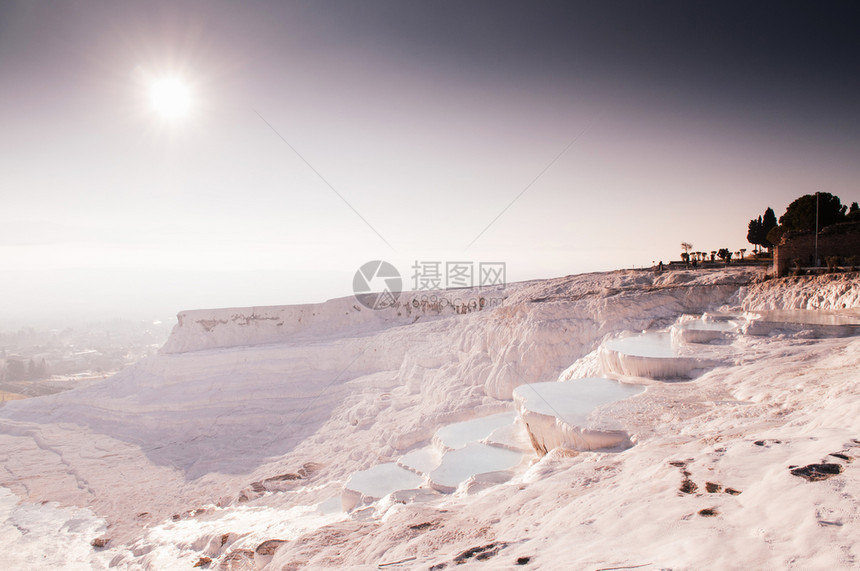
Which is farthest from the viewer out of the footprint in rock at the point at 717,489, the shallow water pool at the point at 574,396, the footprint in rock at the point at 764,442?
the shallow water pool at the point at 574,396

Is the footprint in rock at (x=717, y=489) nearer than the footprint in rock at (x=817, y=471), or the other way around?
the footprint in rock at (x=817, y=471)

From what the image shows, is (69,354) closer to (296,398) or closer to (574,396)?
(296,398)

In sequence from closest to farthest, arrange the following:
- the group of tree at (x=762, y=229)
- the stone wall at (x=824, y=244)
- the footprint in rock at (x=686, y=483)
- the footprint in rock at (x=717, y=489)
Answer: the footprint in rock at (x=717, y=489)
the footprint in rock at (x=686, y=483)
the stone wall at (x=824, y=244)
the group of tree at (x=762, y=229)

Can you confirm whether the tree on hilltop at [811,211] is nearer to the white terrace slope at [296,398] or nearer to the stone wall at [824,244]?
the stone wall at [824,244]

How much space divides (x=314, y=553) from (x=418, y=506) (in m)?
1.14

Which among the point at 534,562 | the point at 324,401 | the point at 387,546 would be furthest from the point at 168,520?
the point at 534,562

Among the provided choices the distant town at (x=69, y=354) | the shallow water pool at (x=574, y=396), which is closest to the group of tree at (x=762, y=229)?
the shallow water pool at (x=574, y=396)

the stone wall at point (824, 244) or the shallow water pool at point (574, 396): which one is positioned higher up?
the stone wall at point (824, 244)

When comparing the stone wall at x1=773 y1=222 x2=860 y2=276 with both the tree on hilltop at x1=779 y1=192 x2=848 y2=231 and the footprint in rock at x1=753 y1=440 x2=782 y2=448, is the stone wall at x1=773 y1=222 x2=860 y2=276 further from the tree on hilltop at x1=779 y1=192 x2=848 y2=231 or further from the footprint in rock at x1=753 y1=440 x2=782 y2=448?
the footprint in rock at x1=753 y1=440 x2=782 y2=448

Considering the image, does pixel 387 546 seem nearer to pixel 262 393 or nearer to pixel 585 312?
pixel 585 312

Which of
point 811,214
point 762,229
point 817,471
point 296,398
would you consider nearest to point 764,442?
point 817,471

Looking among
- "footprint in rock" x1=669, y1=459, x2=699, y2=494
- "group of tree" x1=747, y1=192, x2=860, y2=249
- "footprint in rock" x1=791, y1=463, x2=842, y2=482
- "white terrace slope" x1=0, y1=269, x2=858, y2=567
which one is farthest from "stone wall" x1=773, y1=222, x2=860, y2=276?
"footprint in rock" x1=791, y1=463, x2=842, y2=482

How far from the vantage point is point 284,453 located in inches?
491


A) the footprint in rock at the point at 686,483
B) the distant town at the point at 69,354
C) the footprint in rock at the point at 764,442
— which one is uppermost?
the footprint in rock at the point at 764,442
